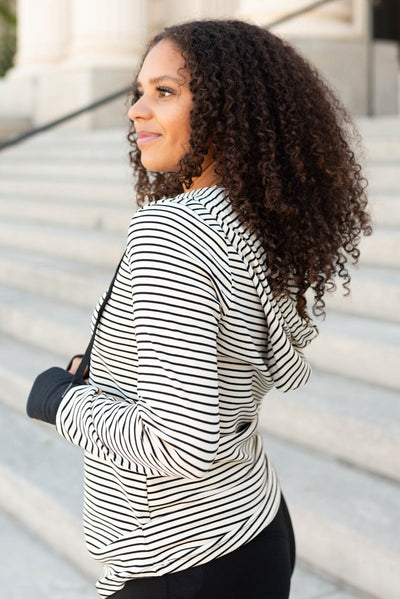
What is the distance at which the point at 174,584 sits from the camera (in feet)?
4.27

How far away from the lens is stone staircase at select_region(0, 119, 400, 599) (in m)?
2.55

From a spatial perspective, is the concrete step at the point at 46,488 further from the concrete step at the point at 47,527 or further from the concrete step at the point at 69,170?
the concrete step at the point at 69,170

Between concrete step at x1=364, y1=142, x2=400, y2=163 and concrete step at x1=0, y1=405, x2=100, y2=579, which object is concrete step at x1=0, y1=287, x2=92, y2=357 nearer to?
concrete step at x1=0, y1=405, x2=100, y2=579

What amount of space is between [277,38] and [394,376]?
2.06 metres

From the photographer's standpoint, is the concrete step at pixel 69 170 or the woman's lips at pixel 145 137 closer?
the woman's lips at pixel 145 137

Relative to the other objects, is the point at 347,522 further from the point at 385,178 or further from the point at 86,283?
the point at 385,178

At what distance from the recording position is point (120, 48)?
33.3ft

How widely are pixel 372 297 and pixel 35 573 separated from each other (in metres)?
1.91

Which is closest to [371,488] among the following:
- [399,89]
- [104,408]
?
[104,408]

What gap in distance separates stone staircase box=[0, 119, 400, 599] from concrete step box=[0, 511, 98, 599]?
10mm

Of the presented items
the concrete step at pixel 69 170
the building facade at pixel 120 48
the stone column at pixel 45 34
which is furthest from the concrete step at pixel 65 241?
the stone column at pixel 45 34

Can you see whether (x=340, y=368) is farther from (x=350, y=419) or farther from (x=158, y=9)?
(x=158, y=9)

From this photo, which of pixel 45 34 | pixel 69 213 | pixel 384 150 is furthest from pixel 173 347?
pixel 45 34

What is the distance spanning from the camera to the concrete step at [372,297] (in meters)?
3.57
